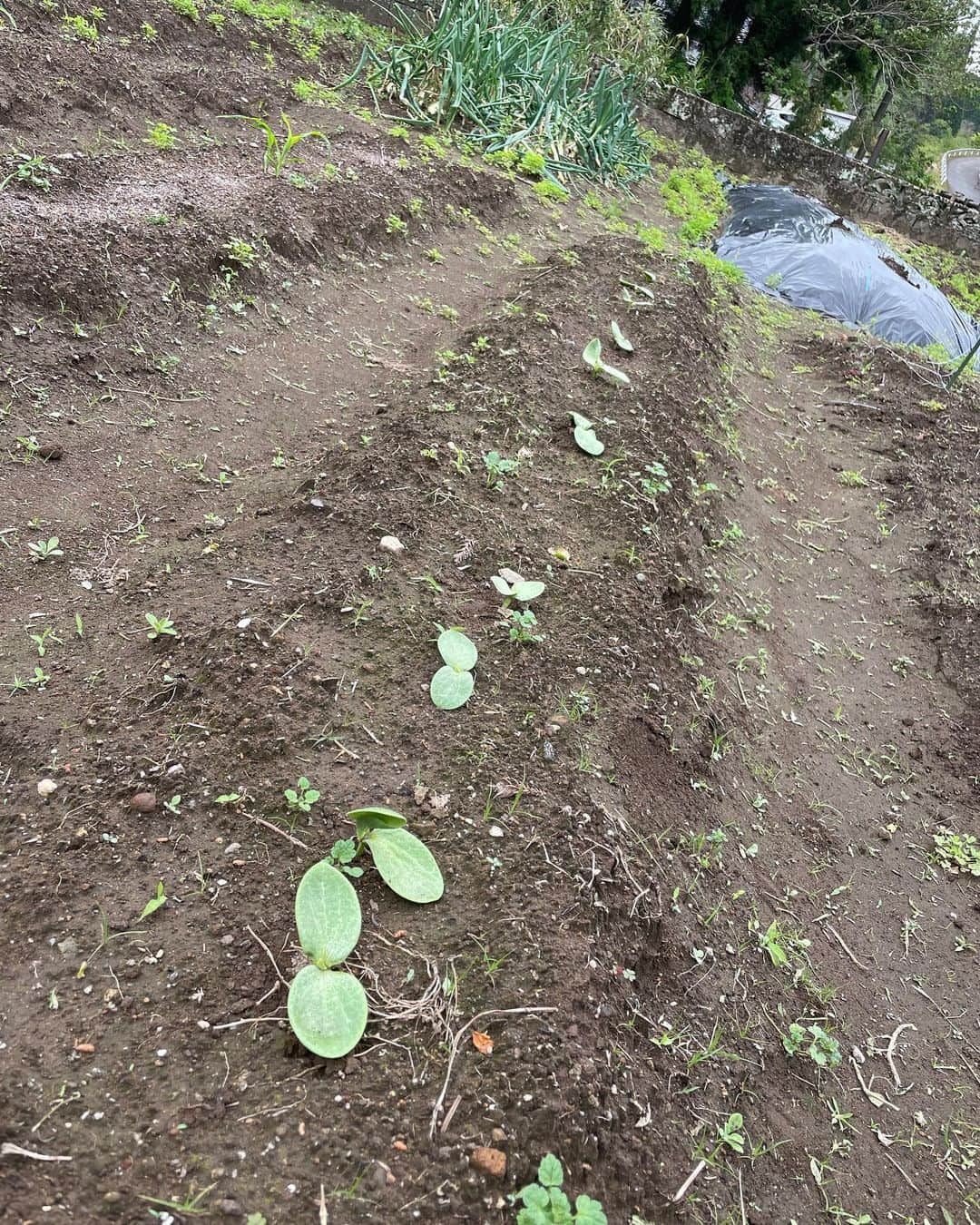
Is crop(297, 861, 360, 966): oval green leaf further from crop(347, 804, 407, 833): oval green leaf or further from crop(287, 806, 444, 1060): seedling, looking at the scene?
crop(347, 804, 407, 833): oval green leaf

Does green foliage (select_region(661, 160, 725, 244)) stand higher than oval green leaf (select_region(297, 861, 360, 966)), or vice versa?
green foliage (select_region(661, 160, 725, 244))

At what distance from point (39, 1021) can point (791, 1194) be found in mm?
1401

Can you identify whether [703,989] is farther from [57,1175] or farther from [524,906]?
[57,1175]

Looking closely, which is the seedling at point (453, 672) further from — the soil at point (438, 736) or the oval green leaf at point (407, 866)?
the oval green leaf at point (407, 866)

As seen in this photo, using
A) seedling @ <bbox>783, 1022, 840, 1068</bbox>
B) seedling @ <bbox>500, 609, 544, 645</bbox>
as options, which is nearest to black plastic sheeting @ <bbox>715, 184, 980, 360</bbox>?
seedling @ <bbox>500, 609, 544, 645</bbox>

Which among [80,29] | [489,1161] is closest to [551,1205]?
[489,1161]

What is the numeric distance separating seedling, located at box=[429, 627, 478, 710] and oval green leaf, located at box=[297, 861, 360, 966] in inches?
22.6

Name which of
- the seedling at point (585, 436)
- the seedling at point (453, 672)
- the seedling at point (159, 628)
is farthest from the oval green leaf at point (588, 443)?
the seedling at point (159, 628)

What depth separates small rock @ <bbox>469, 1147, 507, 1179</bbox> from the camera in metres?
1.21

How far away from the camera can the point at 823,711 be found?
285cm

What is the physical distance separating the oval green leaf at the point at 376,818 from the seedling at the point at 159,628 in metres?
0.74

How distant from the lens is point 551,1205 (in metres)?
1.19

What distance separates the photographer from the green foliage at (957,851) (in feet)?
8.11

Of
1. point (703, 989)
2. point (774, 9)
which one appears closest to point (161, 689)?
point (703, 989)
